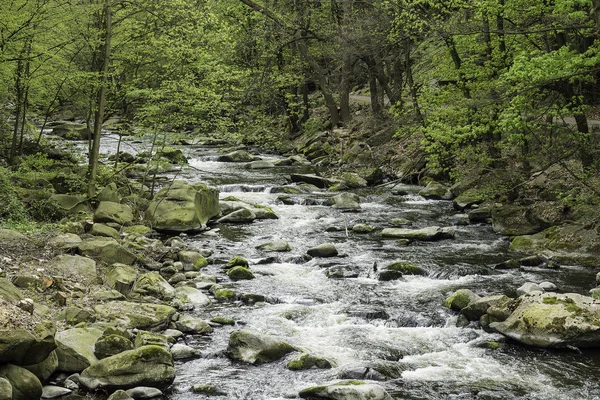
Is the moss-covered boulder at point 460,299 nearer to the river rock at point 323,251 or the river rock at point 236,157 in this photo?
the river rock at point 323,251

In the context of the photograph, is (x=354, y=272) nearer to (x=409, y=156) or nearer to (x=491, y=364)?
(x=491, y=364)

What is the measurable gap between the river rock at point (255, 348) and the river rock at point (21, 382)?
286 cm

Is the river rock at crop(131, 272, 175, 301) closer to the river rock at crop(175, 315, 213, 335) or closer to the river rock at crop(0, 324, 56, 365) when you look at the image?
the river rock at crop(175, 315, 213, 335)

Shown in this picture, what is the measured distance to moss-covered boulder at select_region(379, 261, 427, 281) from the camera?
12.9m

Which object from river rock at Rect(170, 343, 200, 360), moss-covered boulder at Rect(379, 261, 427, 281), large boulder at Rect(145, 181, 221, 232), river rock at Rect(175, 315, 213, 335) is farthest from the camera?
large boulder at Rect(145, 181, 221, 232)

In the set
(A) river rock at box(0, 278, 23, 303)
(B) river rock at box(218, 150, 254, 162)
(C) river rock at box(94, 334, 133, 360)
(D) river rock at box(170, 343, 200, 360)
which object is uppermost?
(B) river rock at box(218, 150, 254, 162)

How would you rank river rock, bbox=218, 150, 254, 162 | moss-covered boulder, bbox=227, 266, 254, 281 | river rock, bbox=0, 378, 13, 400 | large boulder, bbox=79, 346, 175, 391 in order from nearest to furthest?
1. river rock, bbox=0, 378, 13, 400
2. large boulder, bbox=79, 346, 175, 391
3. moss-covered boulder, bbox=227, 266, 254, 281
4. river rock, bbox=218, 150, 254, 162

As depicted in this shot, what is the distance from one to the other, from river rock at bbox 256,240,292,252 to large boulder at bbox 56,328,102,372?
7.21 meters

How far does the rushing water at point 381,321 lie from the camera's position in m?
8.06

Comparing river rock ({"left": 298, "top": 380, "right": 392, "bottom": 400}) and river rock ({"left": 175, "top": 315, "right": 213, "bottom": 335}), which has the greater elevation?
river rock ({"left": 298, "top": 380, "right": 392, "bottom": 400})

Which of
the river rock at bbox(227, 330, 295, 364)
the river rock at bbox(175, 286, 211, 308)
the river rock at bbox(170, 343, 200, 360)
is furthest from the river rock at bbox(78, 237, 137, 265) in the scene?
the river rock at bbox(227, 330, 295, 364)

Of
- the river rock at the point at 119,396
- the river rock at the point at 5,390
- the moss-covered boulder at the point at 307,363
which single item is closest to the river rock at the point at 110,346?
the river rock at the point at 119,396

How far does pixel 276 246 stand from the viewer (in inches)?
596

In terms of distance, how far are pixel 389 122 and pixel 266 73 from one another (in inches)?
241
